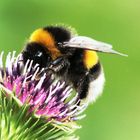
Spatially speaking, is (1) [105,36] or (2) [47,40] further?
(1) [105,36]

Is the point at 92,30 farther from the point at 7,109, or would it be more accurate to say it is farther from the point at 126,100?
the point at 7,109

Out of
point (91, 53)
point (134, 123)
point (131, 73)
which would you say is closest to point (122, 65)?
point (131, 73)

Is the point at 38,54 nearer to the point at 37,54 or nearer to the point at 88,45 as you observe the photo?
the point at 37,54

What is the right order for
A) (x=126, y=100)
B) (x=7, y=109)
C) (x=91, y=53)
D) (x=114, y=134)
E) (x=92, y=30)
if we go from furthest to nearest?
(x=92, y=30), (x=126, y=100), (x=114, y=134), (x=91, y=53), (x=7, y=109)

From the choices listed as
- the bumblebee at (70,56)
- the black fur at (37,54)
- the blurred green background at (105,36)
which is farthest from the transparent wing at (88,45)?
the blurred green background at (105,36)

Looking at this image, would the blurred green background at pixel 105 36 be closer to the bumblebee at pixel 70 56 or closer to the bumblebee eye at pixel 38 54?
the bumblebee at pixel 70 56

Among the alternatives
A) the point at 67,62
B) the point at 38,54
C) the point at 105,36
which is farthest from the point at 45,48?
the point at 105,36
